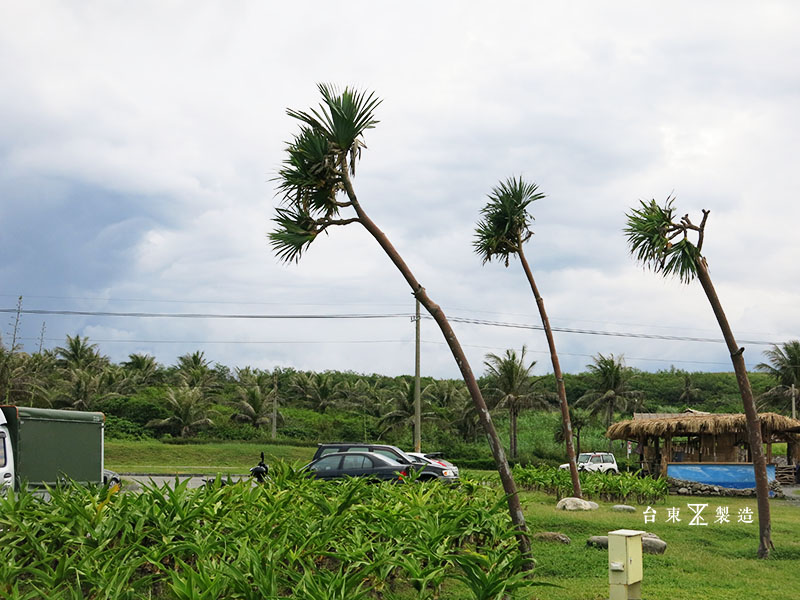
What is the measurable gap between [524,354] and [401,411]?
8455 mm

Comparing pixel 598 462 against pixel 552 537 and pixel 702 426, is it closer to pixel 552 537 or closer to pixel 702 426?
pixel 702 426

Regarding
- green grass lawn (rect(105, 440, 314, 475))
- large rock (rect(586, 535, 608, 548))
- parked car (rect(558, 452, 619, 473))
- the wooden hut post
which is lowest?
green grass lawn (rect(105, 440, 314, 475))

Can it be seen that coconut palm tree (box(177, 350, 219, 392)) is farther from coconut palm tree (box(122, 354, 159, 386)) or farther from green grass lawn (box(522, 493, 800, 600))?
green grass lawn (box(522, 493, 800, 600))

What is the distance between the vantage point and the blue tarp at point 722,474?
27.1 meters

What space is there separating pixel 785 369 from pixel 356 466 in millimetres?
47371

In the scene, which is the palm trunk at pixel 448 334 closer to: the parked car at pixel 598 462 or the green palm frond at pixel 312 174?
the green palm frond at pixel 312 174

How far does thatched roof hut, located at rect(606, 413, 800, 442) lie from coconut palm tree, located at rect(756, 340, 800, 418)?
2666 centimetres

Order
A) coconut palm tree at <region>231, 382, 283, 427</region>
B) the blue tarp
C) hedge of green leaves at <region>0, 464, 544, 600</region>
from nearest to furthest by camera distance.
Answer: hedge of green leaves at <region>0, 464, 544, 600</region>, the blue tarp, coconut palm tree at <region>231, 382, 283, 427</region>

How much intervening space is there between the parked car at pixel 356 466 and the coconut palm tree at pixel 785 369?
148 ft

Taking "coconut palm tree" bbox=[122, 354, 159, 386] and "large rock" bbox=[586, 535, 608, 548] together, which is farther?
"coconut palm tree" bbox=[122, 354, 159, 386]

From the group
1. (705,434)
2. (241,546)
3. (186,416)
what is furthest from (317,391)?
(241,546)

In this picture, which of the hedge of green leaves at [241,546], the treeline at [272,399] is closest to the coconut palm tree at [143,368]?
the treeline at [272,399]

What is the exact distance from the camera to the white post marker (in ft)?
20.5

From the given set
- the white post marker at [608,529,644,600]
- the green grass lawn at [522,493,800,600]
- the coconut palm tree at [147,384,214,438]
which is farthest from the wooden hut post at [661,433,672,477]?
the coconut palm tree at [147,384,214,438]
